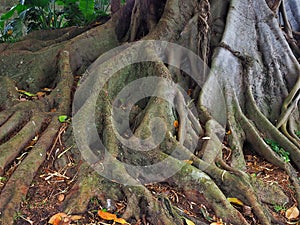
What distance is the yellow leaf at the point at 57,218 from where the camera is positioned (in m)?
2.51

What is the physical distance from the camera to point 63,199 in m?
2.75

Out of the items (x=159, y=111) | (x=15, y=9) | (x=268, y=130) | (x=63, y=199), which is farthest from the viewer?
(x=15, y=9)

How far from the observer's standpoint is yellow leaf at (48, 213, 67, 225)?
2510mm

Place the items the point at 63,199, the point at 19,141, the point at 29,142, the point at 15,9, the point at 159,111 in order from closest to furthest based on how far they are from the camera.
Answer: the point at 63,199 < the point at 19,141 < the point at 29,142 < the point at 159,111 < the point at 15,9

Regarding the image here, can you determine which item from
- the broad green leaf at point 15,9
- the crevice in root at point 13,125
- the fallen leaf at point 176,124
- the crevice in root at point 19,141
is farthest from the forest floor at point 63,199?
the broad green leaf at point 15,9

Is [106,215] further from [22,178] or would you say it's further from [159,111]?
[159,111]

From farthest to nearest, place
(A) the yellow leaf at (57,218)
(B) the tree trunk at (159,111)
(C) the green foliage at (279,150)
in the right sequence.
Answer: (C) the green foliage at (279,150) → (B) the tree trunk at (159,111) → (A) the yellow leaf at (57,218)

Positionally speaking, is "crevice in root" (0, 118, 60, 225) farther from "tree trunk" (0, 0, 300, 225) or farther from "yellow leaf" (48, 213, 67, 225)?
"yellow leaf" (48, 213, 67, 225)

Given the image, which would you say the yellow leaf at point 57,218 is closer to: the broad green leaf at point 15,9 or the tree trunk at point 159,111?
the tree trunk at point 159,111

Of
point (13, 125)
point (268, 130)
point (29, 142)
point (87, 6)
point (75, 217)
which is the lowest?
point (268, 130)

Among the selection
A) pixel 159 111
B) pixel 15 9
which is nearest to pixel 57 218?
pixel 159 111

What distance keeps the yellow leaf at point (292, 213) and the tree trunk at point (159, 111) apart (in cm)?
15

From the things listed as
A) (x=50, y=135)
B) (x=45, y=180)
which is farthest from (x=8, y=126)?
(x=45, y=180)

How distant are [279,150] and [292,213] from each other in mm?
1063
